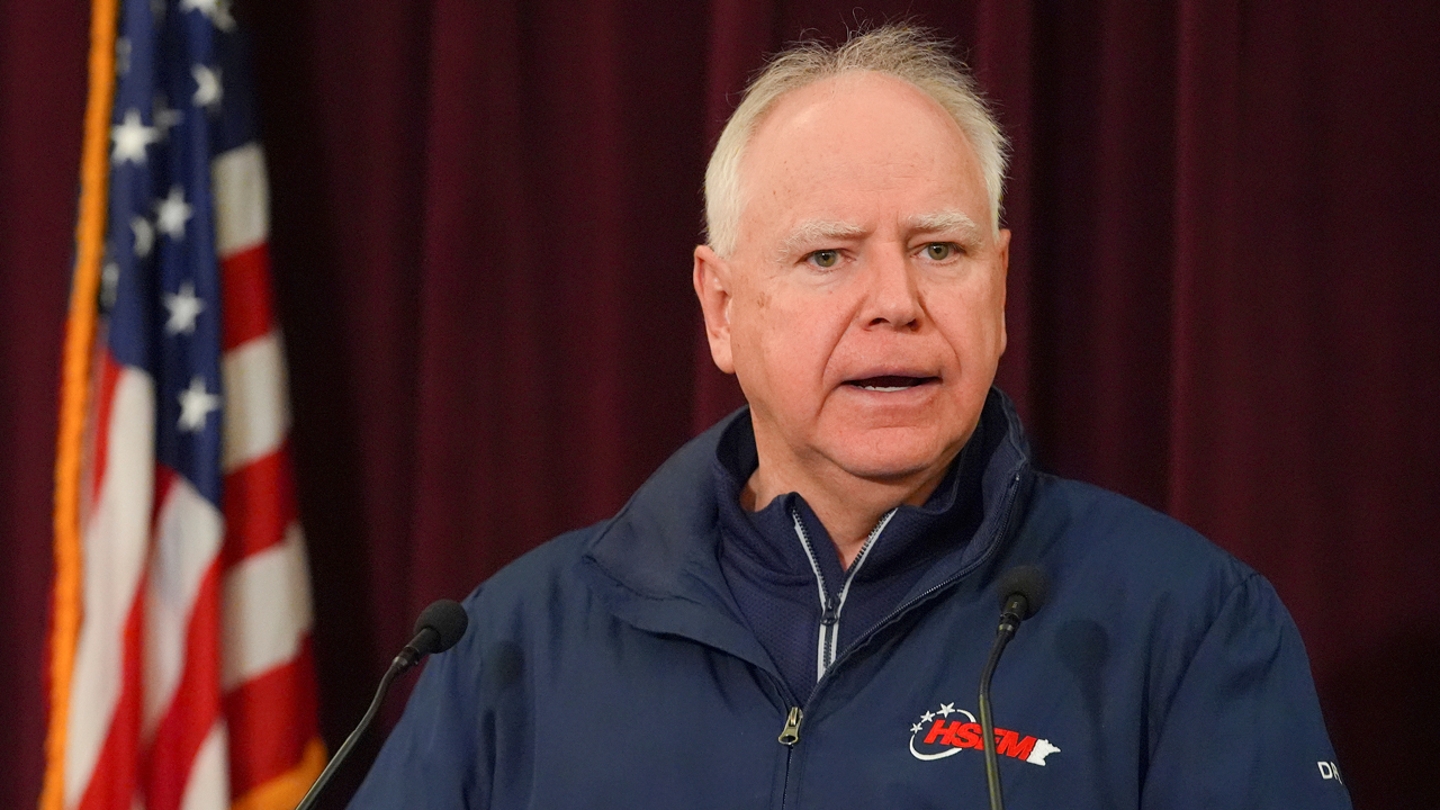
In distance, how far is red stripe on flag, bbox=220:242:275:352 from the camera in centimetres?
231

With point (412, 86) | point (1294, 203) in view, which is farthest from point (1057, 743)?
point (412, 86)

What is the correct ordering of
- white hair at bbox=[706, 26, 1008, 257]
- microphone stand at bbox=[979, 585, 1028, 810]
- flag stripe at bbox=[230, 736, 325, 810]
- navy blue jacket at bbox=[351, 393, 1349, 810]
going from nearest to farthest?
microphone stand at bbox=[979, 585, 1028, 810] < navy blue jacket at bbox=[351, 393, 1349, 810] < white hair at bbox=[706, 26, 1008, 257] < flag stripe at bbox=[230, 736, 325, 810]

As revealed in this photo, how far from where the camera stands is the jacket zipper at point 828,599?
5.25 ft

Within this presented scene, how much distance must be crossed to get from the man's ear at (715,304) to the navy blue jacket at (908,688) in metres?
0.16

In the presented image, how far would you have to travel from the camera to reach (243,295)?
232 cm

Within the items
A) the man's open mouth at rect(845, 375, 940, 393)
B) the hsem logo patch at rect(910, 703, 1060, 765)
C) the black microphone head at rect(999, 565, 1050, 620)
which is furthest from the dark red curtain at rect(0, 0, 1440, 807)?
the black microphone head at rect(999, 565, 1050, 620)

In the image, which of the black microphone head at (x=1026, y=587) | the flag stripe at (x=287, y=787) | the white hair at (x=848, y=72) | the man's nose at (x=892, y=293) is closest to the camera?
the black microphone head at (x=1026, y=587)

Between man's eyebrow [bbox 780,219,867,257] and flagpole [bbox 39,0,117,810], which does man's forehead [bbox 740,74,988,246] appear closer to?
man's eyebrow [bbox 780,219,867,257]

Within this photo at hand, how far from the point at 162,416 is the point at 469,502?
20.1 inches

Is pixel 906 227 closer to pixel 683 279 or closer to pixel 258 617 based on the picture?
pixel 683 279

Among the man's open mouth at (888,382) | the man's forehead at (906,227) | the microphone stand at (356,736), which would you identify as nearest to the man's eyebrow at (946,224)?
the man's forehead at (906,227)

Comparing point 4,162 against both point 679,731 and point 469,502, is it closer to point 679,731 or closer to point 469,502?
point 469,502

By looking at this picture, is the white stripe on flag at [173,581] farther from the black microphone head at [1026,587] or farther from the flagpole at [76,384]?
the black microphone head at [1026,587]

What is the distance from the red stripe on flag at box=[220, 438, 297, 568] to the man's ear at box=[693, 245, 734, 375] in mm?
837
